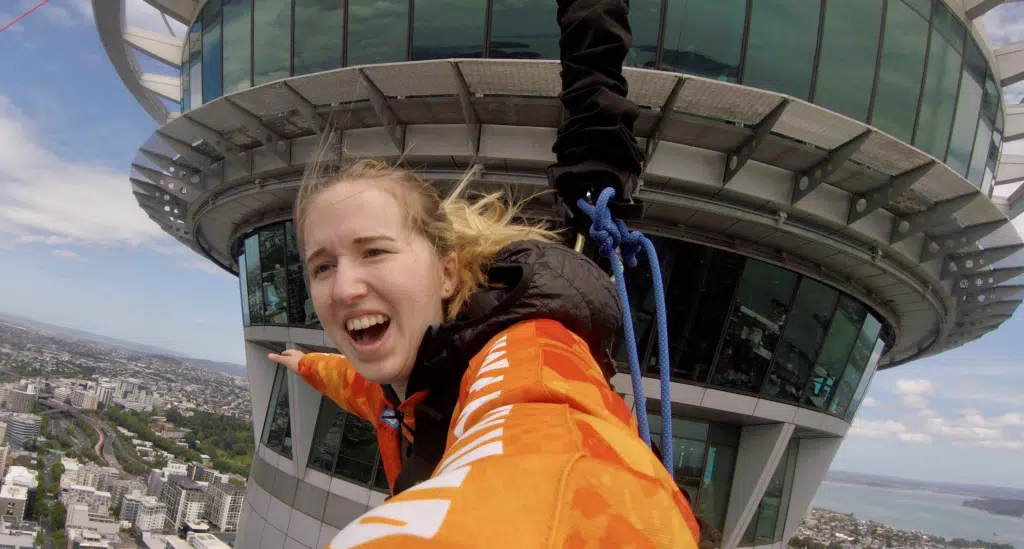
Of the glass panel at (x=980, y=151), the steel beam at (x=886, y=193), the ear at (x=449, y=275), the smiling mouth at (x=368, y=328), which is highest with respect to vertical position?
the glass panel at (x=980, y=151)

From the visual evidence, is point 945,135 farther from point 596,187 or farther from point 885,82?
point 596,187

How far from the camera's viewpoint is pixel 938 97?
9.93 meters

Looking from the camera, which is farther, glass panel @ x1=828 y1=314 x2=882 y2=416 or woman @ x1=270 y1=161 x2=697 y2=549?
glass panel @ x1=828 y1=314 x2=882 y2=416

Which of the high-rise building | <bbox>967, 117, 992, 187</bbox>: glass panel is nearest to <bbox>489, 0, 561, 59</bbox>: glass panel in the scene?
the high-rise building

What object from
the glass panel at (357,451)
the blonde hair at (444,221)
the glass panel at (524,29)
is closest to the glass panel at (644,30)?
the glass panel at (524,29)

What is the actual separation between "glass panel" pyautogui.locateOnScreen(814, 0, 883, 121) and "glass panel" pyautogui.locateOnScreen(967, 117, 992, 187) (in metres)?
3.72

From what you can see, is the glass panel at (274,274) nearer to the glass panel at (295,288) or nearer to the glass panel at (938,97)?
the glass panel at (295,288)

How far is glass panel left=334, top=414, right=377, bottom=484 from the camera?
1183 cm

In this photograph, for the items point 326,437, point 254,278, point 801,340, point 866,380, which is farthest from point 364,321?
point 866,380

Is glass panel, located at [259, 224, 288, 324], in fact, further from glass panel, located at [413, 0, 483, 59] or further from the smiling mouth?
the smiling mouth

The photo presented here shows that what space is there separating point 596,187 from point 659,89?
6306mm

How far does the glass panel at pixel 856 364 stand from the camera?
12.1 metres

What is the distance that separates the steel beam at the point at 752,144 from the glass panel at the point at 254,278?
1032cm

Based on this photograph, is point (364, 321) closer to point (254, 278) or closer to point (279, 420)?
point (254, 278)
